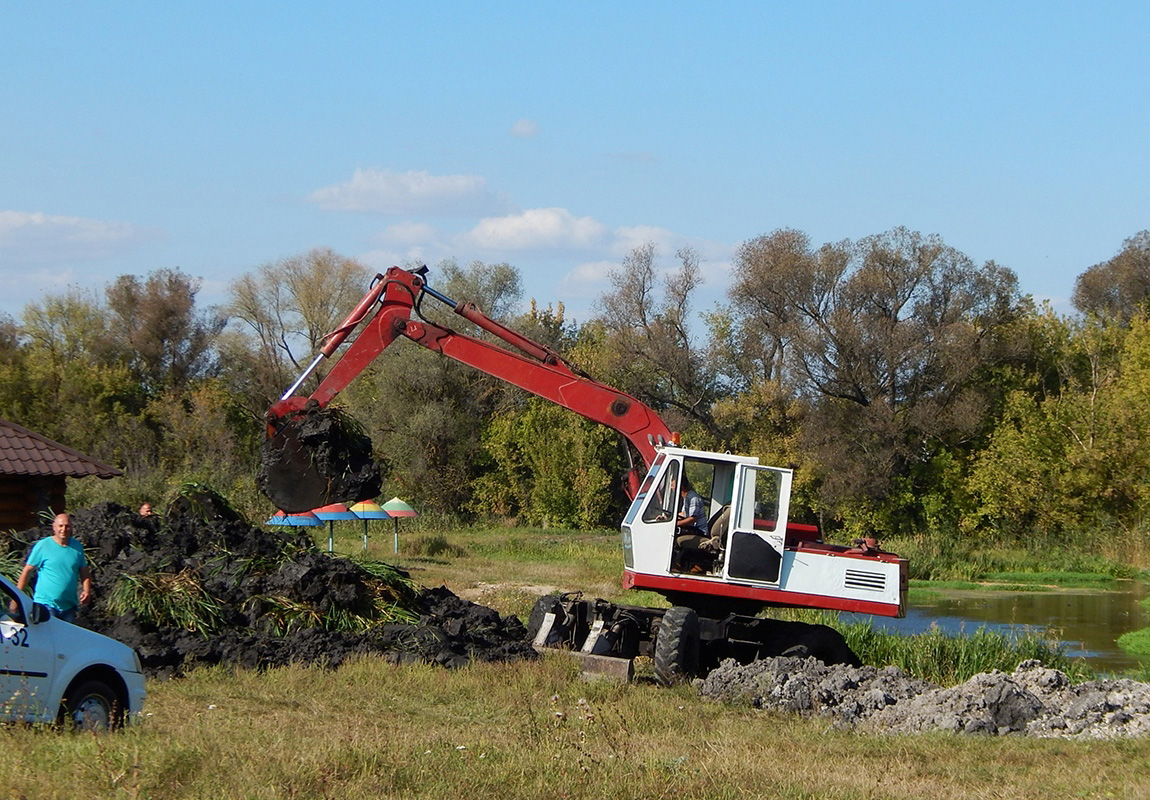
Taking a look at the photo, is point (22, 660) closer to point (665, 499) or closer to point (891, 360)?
point (665, 499)

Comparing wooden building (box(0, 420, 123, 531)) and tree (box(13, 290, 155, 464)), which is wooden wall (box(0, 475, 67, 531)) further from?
tree (box(13, 290, 155, 464))

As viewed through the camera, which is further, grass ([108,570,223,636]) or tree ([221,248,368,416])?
tree ([221,248,368,416])

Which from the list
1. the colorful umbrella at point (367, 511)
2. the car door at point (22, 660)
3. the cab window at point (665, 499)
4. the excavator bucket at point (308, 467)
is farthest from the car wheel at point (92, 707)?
the colorful umbrella at point (367, 511)

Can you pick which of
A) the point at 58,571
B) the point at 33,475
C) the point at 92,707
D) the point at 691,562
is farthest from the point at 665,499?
the point at 33,475

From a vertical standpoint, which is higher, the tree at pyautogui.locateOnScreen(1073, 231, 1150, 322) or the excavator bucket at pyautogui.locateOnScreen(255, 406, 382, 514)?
the tree at pyautogui.locateOnScreen(1073, 231, 1150, 322)

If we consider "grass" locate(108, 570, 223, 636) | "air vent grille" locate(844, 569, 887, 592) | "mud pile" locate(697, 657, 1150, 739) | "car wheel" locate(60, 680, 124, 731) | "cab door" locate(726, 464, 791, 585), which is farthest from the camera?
"air vent grille" locate(844, 569, 887, 592)

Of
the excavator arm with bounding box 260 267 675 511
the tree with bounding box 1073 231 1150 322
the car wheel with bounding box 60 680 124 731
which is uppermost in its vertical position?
the tree with bounding box 1073 231 1150 322

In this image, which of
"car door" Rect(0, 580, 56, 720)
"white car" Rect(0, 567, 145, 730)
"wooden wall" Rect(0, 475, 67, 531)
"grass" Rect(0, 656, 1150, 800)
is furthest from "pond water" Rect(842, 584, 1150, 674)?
"car door" Rect(0, 580, 56, 720)

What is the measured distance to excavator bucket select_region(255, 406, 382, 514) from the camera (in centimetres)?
1675

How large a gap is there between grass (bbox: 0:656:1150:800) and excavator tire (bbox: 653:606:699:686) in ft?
0.93

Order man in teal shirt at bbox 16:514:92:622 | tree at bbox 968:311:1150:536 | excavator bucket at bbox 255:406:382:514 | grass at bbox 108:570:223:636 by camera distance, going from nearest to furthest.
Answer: man in teal shirt at bbox 16:514:92:622
grass at bbox 108:570:223:636
excavator bucket at bbox 255:406:382:514
tree at bbox 968:311:1150:536

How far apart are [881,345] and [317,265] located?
32.0 meters

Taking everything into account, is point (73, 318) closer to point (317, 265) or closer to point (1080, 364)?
point (317, 265)

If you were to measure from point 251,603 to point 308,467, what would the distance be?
2.16 metres
